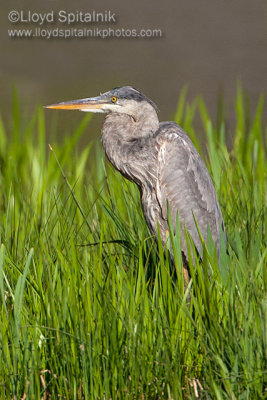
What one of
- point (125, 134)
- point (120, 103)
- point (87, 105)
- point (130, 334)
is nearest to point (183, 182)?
point (125, 134)

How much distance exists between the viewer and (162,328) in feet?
7.84

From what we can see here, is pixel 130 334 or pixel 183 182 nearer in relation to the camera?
pixel 130 334

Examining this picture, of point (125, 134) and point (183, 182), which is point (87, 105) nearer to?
point (125, 134)

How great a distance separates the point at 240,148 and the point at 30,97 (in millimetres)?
3034

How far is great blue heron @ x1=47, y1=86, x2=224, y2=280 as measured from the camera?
3270 millimetres

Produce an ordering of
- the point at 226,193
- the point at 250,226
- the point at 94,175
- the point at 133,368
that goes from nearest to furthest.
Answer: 1. the point at 133,368
2. the point at 250,226
3. the point at 226,193
4. the point at 94,175

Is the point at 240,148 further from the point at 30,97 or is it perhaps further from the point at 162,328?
the point at 30,97

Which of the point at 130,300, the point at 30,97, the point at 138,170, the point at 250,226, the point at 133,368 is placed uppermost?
the point at 30,97

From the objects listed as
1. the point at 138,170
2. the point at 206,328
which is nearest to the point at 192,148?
the point at 138,170

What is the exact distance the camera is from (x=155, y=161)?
328 centimetres

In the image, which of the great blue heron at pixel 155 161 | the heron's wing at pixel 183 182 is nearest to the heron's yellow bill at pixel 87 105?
the great blue heron at pixel 155 161

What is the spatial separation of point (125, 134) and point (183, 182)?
36 centimetres

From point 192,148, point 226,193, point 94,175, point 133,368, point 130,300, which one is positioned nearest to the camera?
point 133,368

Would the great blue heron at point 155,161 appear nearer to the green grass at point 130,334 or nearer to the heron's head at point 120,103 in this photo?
the heron's head at point 120,103
